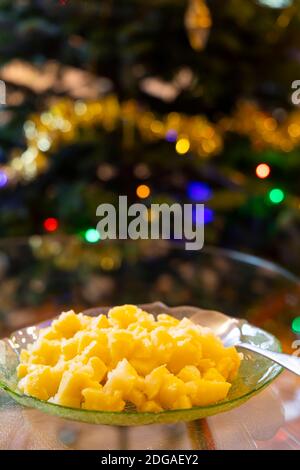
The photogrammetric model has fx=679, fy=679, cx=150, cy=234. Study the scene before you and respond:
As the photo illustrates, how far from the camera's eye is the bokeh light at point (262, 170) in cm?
180

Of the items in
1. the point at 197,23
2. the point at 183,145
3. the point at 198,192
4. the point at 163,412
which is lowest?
the point at 163,412

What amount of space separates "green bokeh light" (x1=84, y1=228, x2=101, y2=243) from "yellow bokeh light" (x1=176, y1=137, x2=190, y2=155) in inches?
12.6

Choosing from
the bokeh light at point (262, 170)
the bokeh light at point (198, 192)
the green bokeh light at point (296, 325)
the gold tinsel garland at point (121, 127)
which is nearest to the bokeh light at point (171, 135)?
the gold tinsel garland at point (121, 127)

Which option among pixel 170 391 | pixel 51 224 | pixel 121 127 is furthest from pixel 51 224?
pixel 170 391

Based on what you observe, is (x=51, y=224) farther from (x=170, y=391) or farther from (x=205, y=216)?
(x=170, y=391)

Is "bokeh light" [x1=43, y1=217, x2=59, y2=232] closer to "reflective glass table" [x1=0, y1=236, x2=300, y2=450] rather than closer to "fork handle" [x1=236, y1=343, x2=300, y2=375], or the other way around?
"reflective glass table" [x1=0, y1=236, x2=300, y2=450]

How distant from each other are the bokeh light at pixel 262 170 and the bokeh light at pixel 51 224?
1.79 ft

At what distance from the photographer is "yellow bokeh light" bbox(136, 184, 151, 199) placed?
176 cm

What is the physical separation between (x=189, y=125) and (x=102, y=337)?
1.14m

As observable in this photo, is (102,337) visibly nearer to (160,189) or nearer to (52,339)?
(52,339)

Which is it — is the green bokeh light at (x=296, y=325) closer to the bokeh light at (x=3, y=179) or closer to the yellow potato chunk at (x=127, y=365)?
the yellow potato chunk at (x=127, y=365)

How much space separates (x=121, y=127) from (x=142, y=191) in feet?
0.57

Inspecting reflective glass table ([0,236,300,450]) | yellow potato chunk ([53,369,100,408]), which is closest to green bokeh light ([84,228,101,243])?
reflective glass table ([0,236,300,450])

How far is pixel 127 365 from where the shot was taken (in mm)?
695
